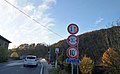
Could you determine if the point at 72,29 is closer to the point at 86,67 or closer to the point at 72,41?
the point at 72,41

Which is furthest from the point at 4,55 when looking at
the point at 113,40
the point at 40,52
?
the point at 40,52

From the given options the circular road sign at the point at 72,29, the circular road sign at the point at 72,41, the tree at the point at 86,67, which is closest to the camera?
the circular road sign at the point at 72,41

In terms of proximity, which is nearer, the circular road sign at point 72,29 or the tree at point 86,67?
the circular road sign at point 72,29

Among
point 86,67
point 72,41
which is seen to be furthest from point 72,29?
point 86,67

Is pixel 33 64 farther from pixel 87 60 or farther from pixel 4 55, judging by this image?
pixel 4 55

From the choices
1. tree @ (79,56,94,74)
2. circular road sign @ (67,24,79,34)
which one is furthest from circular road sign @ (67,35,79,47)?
tree @ (79,56,94,74)

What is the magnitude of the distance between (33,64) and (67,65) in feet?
Answer: 21.0

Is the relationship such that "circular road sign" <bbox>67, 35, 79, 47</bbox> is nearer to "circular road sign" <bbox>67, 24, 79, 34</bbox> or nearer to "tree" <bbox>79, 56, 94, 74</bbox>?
"circular road sign" <bbox>67, 24, 79, 34</bbox>

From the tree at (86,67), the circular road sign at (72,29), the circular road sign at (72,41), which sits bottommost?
the tree at (86,67)

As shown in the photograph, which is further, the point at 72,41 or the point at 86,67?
the point at 86,67

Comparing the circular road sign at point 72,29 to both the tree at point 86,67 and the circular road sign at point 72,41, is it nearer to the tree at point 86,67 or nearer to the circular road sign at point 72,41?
the circular road sign at point 72,41

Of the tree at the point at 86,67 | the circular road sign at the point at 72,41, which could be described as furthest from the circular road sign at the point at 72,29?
the tree at the point at 86,67

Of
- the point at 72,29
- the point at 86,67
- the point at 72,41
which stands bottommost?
the point at 86,67

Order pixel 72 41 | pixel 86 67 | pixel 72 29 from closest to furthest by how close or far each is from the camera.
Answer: pixel 72 41 → pixel 72 29 → pixel 86 67
